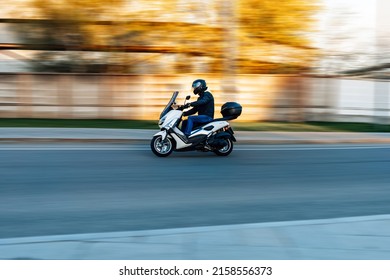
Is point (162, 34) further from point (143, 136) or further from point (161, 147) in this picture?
point (161, 147)

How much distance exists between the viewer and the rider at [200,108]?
499 inches

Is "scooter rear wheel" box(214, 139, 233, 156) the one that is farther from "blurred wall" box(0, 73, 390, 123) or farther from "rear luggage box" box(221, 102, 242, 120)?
"blurred wall" box(0, 73, 390, 123)

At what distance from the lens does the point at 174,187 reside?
984 centimetres

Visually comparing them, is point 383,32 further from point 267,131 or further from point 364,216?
point 364,216

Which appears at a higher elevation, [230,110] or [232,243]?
[230,110]

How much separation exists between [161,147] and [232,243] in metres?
6.68

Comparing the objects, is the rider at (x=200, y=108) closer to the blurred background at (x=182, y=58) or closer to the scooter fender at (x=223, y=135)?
the scooter fender at (x=223, y=135)

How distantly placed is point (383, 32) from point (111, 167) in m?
15.1

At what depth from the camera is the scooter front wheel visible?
12844mm

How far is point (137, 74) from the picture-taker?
21250mm

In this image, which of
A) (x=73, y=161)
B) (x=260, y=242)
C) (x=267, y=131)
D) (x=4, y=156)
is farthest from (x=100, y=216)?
(x=267, y=131)

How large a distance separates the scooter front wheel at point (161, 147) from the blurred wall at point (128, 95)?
25.5 ft

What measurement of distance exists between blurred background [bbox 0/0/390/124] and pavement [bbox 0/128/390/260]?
14096 millimetres

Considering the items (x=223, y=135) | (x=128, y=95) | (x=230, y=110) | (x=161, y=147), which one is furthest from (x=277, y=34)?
(x=161, y=147)
